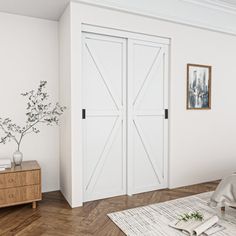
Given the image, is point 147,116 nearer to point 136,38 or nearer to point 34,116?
point 136,38

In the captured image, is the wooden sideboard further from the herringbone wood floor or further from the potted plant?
the potted plant

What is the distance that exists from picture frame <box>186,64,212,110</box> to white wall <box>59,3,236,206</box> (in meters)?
0.10

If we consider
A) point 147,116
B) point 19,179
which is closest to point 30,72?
point 19,179

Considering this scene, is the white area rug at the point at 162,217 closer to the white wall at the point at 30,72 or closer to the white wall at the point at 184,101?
the white wall at the point at 184,101

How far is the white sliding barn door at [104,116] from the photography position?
10.3ft

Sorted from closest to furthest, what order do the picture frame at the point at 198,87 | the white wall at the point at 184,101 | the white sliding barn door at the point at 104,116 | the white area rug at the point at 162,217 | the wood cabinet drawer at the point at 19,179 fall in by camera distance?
the white area rug at the point at 162,217, the wood cabinet drawer at the point at 19,179, the white wall at the point at 184,101, the white sliding barn door at the point at 104,116, the picture frame at the point at 198,87

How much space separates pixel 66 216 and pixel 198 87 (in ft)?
9.30

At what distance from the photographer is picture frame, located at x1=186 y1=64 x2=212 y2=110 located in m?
3.77

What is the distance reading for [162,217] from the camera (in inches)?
105

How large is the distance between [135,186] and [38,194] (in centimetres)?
140

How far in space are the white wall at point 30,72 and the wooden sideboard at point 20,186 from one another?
584mm

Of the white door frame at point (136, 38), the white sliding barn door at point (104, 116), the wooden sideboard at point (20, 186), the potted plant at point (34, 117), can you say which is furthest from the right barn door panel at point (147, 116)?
the wooden sideboard at point (20, 186)

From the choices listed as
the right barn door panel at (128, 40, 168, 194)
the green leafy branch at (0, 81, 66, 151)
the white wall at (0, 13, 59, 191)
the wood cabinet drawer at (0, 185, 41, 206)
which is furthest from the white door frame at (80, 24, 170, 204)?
the green leafy branch at (0, 81, 66, 151)

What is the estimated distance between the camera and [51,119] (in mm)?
3406
